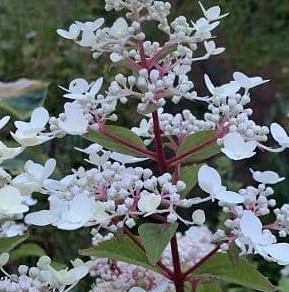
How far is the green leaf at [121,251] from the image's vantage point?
1.98 ft

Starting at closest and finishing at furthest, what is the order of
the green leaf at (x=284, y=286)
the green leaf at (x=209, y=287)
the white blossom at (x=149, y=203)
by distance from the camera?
the white blossom at (x=149, y=203) < the green leaf at (x=209, y=287) < the green leaf at (x=284, y=286)

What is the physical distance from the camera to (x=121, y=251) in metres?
0.61

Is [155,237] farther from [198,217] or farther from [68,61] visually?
[68,61]

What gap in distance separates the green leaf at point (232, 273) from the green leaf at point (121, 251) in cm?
4

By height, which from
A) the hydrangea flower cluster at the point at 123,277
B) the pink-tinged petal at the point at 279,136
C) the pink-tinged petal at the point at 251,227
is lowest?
the hydrangea flower cluster at the point at 123,277

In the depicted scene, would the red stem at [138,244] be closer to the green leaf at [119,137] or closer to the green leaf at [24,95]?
the green leaf at [119,137]

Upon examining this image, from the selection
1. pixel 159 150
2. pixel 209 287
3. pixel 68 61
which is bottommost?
pixel 68 61

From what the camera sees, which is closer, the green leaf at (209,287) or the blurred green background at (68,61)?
the green leaf at (209,287)

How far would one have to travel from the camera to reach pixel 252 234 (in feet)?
1.83

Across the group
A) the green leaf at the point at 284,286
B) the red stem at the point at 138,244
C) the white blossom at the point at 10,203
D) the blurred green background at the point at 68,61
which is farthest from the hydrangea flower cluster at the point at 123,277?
the green leaf at the point at 284,286

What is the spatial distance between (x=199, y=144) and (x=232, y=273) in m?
0.09

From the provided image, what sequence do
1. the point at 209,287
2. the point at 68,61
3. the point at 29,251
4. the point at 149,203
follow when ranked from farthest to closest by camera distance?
the point at 68,61, the point at 29,251, the point at 209,287, the point at 149,203

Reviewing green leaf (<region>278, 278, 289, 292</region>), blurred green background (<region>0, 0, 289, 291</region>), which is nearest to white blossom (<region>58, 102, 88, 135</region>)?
blurred green background (<region>0, 0, 289, 291</region>)

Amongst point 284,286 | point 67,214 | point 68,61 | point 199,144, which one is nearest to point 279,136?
point 199,144
